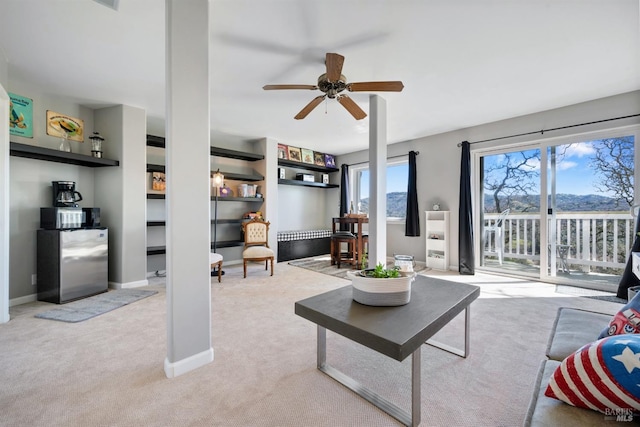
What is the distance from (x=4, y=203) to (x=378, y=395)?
3.44 meters

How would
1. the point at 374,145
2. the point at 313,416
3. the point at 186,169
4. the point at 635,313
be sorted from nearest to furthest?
the point at 635,313 → the point at 313,416 → the point at 186,169 → the point at 374,145

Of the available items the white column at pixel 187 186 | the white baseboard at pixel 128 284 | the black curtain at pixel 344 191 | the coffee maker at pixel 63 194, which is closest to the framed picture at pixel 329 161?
the black curtain at pixel 344 191

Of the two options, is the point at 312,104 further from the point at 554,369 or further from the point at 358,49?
the point at 554,369

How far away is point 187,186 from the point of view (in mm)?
1710

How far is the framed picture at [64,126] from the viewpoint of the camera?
10.8 feet

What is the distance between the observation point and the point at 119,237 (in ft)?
11.7

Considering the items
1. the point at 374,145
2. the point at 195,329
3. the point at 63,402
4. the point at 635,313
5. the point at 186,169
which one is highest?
the point at 374,145

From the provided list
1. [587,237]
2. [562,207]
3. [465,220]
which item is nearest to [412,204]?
[465,220]

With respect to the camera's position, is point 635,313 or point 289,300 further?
point 289,300

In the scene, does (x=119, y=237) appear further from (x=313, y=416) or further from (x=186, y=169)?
(x=313, y=416)

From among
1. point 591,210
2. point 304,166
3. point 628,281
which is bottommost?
point 628,281

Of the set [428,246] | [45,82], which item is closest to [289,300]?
[428,246]

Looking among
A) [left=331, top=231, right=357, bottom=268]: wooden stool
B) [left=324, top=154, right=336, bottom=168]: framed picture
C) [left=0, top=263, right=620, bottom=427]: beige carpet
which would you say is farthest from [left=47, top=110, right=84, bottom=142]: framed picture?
[left=324, top=154, right=336, bottom=168]: framed picture

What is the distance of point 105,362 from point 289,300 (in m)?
1.68
